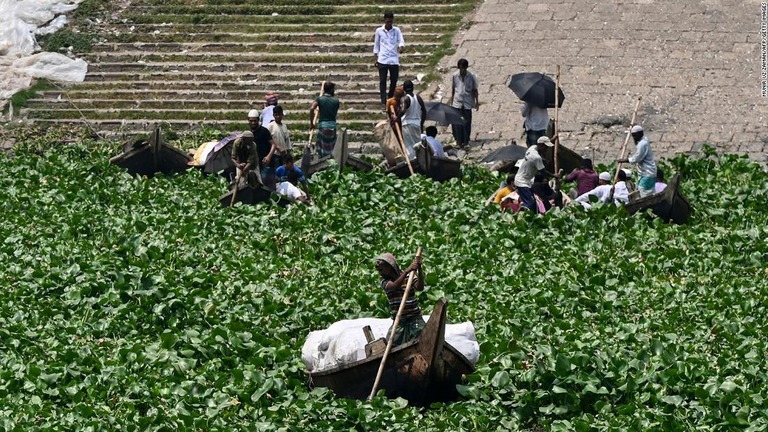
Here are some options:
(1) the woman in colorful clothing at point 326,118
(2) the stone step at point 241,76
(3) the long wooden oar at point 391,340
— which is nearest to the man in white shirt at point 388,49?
(2) the stone step at point 241,76

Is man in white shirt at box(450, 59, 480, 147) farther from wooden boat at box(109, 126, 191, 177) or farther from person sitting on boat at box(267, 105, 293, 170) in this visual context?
wooden boat at box(109, 126, 191, 177)

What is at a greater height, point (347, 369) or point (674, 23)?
point (674, 23)

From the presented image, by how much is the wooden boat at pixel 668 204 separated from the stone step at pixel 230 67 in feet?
22.4

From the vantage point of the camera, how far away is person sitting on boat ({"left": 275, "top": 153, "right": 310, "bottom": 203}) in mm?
20516

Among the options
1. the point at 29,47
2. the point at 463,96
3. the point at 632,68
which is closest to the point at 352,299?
the point at 463,96

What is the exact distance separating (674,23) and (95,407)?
1485 cm

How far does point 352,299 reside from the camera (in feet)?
55.6

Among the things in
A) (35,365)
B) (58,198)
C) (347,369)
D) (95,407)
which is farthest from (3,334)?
(58,198)

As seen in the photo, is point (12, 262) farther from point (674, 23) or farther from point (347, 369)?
point (674, 23)

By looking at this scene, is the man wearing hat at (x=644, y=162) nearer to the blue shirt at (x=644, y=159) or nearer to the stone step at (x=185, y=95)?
the blue shirt at (x=644, y=159)

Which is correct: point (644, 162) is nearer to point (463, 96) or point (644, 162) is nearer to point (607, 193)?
point (607, 193)

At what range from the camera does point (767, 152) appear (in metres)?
→ 23.1

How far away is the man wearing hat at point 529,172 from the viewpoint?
64.1 ft

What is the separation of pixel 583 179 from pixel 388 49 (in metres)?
4.69
